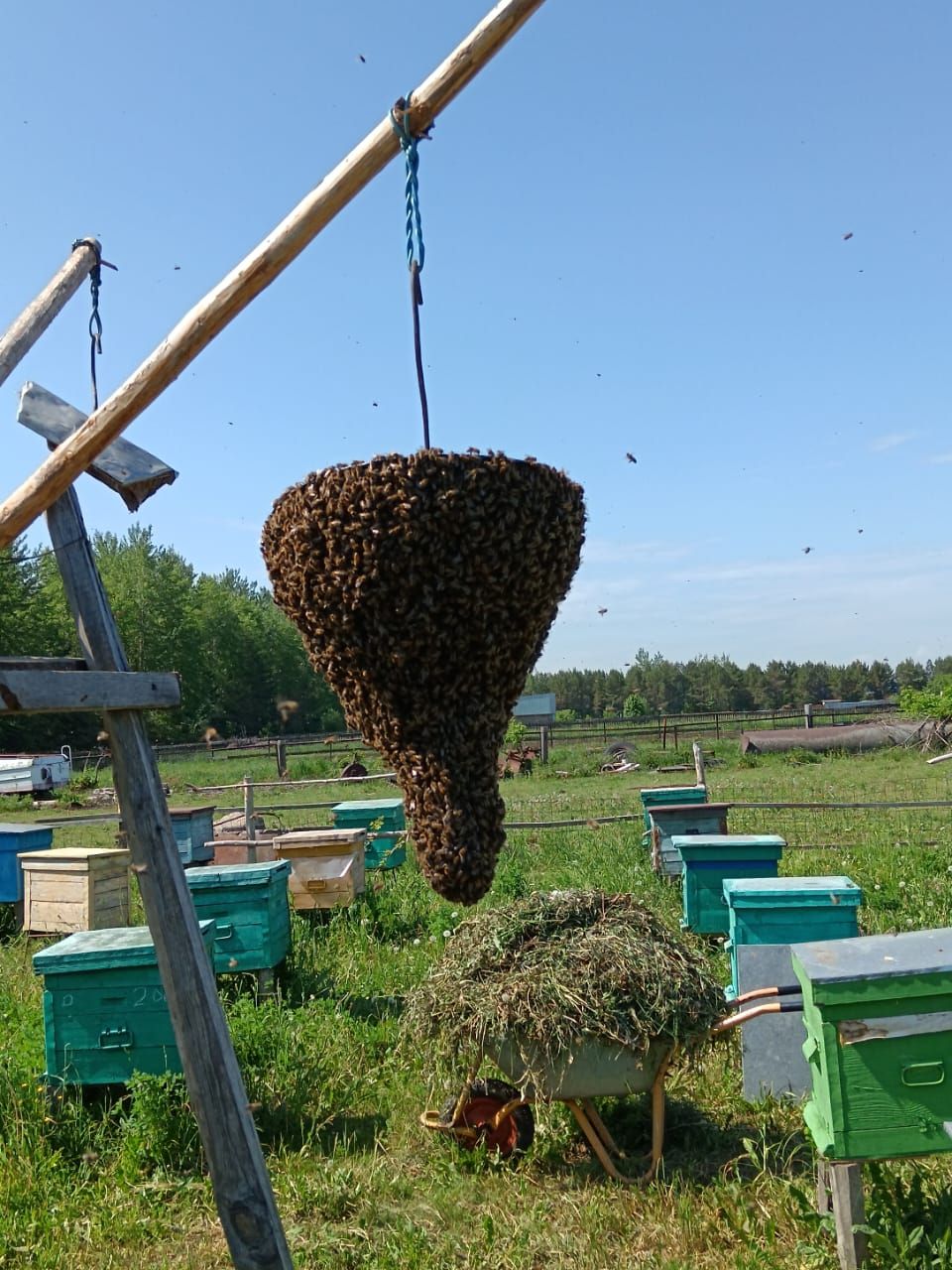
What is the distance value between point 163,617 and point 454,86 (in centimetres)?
5706

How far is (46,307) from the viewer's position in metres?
3.09

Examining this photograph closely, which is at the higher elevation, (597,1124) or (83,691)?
(83,691)

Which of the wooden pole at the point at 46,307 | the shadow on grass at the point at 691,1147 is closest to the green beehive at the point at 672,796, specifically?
the shadow on grass at the point at 691,1147

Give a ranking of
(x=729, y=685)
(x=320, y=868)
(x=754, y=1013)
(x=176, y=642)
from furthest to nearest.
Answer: (x=729, y=685), (x=176, y=642), (x=320, y=868), (x=754, y=1013)

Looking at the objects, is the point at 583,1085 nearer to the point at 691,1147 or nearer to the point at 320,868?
the point at 691,1147

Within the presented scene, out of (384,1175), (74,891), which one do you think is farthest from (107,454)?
(74,891)

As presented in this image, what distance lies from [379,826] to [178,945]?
8.66 m

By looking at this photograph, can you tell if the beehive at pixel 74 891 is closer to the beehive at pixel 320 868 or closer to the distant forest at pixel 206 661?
the beehive at pixel 320 868

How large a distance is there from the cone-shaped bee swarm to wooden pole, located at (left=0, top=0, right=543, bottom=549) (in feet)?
1.97

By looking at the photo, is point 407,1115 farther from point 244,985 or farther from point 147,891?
point 147,891

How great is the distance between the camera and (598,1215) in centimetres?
445

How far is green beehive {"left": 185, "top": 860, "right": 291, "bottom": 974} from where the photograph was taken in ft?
24.1

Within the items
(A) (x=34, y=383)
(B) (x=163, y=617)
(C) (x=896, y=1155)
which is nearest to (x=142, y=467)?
(A) (x=34, y=383)

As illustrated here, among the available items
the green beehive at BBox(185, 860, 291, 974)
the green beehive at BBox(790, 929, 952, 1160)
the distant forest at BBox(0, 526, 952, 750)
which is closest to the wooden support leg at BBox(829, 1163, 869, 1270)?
the green beehive at BBox(790, 929, 952, 1160)
